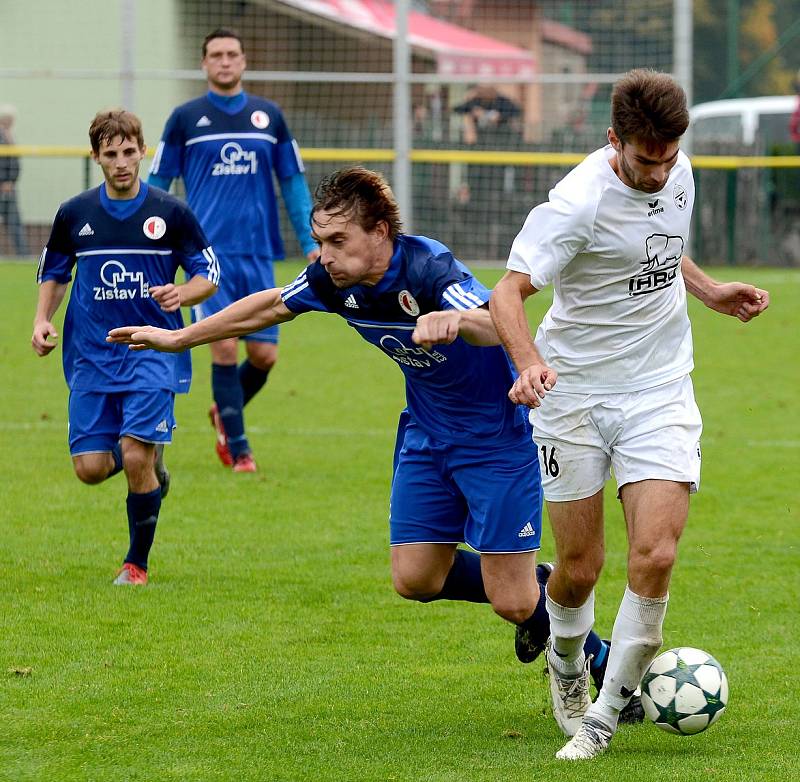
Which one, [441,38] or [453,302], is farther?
[441,38]

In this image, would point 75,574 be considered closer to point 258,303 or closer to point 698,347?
point 258,303

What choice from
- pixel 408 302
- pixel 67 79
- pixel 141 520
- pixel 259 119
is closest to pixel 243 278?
pixel 259 119

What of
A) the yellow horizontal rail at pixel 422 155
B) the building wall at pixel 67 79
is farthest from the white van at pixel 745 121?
the building wall at pixel 67 79

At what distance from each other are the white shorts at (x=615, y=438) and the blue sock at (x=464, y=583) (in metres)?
0.71

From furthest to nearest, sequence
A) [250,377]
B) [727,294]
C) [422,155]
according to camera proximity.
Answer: [422,155] < [250,377] < [727,294]

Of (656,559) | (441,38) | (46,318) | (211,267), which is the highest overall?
(441,38)

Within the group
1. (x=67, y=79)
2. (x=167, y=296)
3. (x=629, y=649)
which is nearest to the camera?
(x=629, y=649)

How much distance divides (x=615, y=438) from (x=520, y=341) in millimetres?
600

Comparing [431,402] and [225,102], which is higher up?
[225,102]

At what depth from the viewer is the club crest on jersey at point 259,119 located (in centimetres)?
974

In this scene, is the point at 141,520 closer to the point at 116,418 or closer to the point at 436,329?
the point at 116,418

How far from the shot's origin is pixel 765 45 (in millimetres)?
37438

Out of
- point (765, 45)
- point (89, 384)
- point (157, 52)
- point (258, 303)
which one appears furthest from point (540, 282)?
point (765, 45)

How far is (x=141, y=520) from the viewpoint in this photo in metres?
6.80
